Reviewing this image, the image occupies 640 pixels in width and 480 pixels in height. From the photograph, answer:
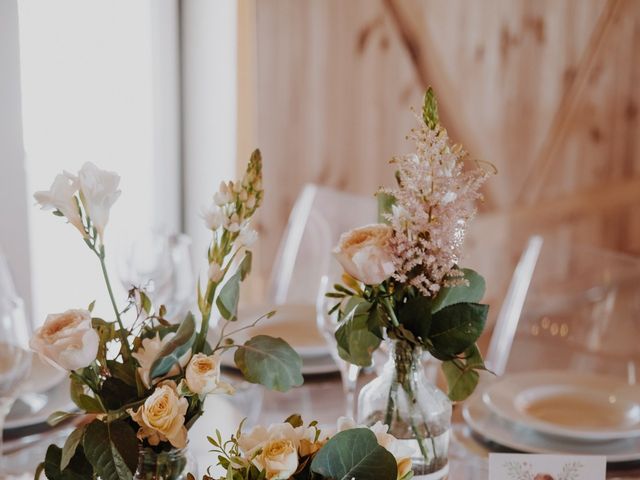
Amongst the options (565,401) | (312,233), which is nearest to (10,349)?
(565,401)

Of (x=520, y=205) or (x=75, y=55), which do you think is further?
(x=520, y=205)

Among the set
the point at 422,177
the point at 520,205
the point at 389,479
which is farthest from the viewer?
the point at 520,205

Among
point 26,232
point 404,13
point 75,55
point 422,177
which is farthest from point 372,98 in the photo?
point 422,177

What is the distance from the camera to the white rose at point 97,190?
959 millimetres

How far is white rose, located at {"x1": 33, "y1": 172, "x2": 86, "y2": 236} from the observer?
0.96 m

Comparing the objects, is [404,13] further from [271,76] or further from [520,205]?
[520,205]

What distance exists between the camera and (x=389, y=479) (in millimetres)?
898

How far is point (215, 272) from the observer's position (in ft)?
3.34

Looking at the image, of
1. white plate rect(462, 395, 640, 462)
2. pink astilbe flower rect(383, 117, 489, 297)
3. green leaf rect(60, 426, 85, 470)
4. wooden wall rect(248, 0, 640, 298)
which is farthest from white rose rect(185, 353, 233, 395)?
wooden wall rect(248, 0, 640, 298)

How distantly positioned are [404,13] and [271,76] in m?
0.53

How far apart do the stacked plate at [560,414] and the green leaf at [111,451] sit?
1.99ft

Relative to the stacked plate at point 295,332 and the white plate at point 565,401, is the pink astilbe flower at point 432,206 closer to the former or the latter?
the white plate at point 565,401

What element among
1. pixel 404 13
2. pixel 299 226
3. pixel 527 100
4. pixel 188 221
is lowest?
pixel 188 221

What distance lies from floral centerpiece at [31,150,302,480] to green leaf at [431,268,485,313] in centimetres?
18
